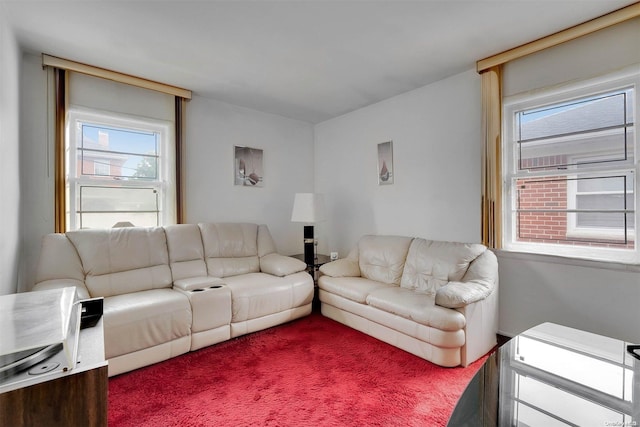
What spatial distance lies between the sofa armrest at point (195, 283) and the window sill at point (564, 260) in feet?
8.86

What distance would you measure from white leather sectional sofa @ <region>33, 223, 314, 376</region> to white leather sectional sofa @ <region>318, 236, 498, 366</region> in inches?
21.4

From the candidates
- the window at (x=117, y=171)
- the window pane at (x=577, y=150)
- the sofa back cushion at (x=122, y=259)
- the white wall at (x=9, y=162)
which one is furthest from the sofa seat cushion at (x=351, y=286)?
the white wall at (x=9, y=162)

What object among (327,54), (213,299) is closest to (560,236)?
(327,54)

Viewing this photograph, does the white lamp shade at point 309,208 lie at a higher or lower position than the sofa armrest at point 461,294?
higher

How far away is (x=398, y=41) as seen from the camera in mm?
2514

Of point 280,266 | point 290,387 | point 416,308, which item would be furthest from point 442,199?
point 290,387

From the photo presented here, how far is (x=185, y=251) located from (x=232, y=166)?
1335 mm

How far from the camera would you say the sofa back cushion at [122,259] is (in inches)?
107

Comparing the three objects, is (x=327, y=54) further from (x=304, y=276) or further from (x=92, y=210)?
(x=92, y=210)

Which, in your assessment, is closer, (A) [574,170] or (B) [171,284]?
(A) [574,170]

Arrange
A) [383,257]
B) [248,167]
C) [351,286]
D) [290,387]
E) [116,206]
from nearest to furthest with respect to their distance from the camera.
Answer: [290,387], [351,286], [116,206], [383,257], [248,167]

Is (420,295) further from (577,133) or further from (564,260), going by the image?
(577,133)

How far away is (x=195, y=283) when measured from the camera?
2.83 metres

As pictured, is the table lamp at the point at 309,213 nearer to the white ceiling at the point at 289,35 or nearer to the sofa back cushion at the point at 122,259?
the white ceiling at the point at 289,35
